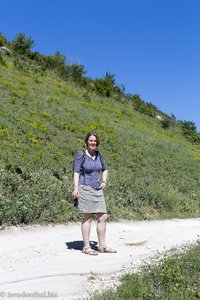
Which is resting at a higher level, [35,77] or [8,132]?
[35,77]

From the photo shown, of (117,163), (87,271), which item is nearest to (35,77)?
(117,163)

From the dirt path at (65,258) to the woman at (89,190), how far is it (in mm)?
355

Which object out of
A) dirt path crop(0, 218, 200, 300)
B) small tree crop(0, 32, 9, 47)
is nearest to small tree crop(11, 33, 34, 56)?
small tree crop(0, 32, 9, 47)

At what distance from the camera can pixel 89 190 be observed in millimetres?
7113

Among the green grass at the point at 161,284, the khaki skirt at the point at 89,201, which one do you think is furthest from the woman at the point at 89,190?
the green grass at the point at 161,284

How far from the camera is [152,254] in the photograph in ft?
25.3

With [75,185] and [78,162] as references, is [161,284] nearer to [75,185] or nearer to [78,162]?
[75,185]

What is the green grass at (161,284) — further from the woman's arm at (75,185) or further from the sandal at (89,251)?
the woman's arm at (75,185)

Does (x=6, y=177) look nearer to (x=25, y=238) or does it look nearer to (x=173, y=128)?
(x=25, y=238)

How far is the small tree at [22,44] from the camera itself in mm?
38878

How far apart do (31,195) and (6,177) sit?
1.10 meters

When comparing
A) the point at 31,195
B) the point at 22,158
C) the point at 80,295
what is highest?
the point at 22,158

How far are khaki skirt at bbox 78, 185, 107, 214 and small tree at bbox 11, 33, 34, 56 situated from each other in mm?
33689

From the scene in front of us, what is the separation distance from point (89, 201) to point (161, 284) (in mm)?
2099
